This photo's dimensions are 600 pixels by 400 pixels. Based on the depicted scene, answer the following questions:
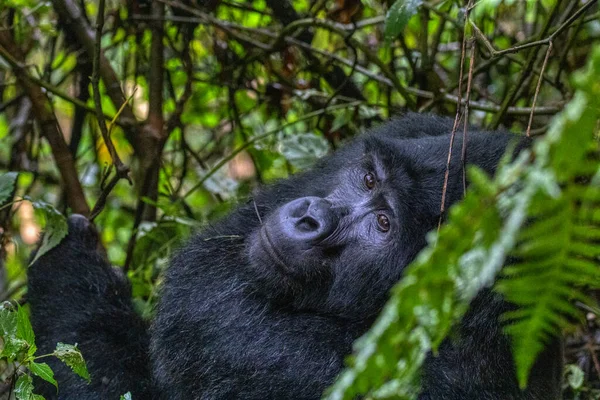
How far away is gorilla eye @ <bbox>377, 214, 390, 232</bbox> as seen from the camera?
2219 mm

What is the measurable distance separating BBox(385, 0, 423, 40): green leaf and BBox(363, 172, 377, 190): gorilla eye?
0.62 metres

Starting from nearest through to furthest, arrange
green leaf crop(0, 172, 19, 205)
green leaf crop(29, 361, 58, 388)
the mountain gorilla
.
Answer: green leaf crop(29, 361, 58, 388) → the mountain gorilla → green leaf crop(0, 172, 19, 205)

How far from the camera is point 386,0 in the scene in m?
3.49

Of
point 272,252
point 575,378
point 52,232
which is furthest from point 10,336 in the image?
point 575,378

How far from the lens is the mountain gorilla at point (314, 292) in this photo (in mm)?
2094

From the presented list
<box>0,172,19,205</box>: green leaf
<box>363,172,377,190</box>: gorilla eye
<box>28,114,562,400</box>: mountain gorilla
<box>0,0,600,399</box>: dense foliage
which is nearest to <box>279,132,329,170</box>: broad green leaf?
<box>0,0,600,399</box>: dense foliage

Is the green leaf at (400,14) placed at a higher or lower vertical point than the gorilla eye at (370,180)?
higher

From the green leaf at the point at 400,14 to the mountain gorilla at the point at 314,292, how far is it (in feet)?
1.23

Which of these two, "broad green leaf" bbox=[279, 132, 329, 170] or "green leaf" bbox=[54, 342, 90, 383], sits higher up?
"green leaf" bbox=[54, 342, 90, 383]

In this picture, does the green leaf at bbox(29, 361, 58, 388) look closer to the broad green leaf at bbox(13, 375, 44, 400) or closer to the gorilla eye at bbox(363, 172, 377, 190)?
the broad green leaf at bbox(13, 375, 44, 400)

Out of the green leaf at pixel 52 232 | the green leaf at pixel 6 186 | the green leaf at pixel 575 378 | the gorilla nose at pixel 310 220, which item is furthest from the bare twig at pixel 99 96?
the green leaf at pixel 575 378

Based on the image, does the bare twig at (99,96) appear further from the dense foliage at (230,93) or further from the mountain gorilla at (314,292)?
the mountain gorilla at (314,292)

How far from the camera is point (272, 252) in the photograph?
224 cm

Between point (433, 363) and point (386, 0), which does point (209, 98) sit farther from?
point (433, 363)
